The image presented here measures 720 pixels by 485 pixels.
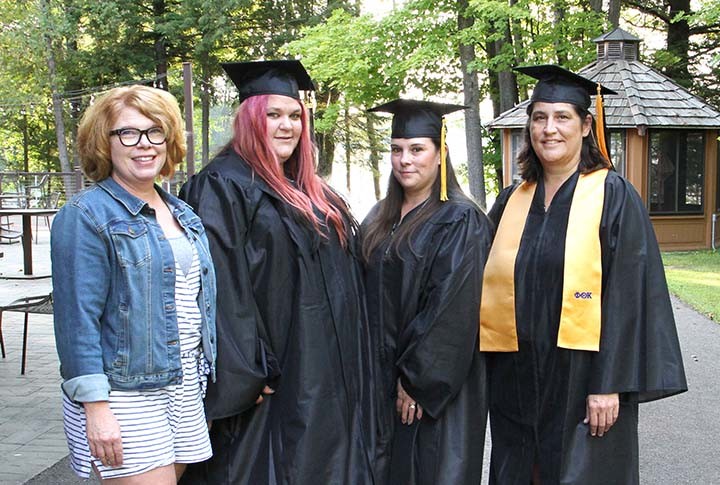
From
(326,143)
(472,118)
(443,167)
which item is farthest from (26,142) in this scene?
(443,167)

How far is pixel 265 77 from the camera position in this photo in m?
3.33

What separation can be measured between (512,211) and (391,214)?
56 cm

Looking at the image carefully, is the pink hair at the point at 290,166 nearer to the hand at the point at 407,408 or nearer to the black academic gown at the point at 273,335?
the black academic gown at the point at 273,335

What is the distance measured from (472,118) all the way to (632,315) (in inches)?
630

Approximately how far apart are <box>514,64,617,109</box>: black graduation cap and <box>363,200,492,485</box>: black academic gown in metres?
0.59

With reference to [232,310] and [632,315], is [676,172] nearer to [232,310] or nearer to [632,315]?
[632,315]

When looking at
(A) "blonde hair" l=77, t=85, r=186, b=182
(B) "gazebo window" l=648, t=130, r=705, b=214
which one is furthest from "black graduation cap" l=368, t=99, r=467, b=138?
(B) "gazebo window" l=648, t=130, r=705, b=214

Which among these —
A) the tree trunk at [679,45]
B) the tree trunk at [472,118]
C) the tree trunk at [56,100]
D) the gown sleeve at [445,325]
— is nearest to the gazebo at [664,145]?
the tree trunk at [472,118]

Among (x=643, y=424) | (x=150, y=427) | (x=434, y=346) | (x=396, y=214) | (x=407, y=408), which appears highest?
(x=396, y=214)

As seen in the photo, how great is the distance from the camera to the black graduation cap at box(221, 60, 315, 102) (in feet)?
10.9

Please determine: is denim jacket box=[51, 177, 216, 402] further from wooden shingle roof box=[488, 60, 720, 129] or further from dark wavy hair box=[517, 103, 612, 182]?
wooden shingle roof box=[488, 60, 720, 129]

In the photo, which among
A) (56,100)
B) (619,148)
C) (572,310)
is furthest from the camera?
(56,100)

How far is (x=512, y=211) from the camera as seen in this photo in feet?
11.9

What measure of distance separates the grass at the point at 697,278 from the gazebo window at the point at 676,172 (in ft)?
3.60
